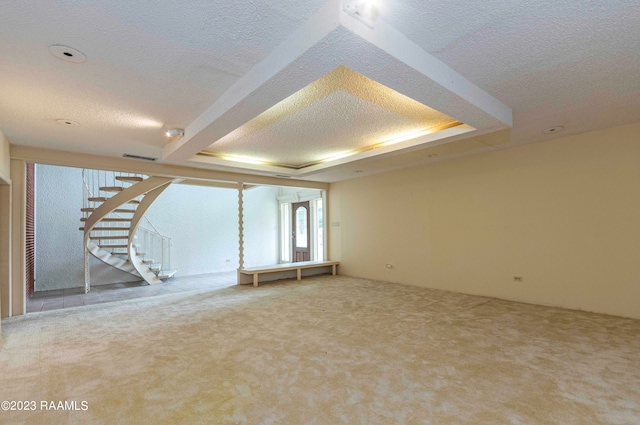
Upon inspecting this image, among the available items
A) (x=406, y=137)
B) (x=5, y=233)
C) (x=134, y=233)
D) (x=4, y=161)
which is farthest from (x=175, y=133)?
(x=134, y=233)

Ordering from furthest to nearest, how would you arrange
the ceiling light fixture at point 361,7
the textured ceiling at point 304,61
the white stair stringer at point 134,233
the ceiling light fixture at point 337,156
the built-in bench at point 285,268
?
the built-in bench at point 285,268 < the white stair stringer at point 134,233 < the ceiling light fixture at point 337,156 < the textured ceiling at point 304,61 < the ceiling light fixture at point 361,7

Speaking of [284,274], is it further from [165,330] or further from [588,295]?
[588,295]

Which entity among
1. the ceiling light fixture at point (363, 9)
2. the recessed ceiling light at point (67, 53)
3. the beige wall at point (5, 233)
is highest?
the recessed ceiling light at point (67, 53)

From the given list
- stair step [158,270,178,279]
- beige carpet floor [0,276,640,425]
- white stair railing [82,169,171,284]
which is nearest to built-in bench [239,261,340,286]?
beige carpet floor [0,276,640,425]

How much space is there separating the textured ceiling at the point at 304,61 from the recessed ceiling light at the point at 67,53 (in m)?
0.05

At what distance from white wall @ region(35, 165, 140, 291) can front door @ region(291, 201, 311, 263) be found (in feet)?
16.9

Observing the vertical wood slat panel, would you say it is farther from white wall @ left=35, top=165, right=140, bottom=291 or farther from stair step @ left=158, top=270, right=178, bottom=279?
stair step @ left=158, top=270, right=178, bottom=279

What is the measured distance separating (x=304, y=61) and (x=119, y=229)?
6.06 metres

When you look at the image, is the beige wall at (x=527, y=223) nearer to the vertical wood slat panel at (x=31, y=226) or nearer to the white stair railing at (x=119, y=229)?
the white stair railing at (x=119, y=229)

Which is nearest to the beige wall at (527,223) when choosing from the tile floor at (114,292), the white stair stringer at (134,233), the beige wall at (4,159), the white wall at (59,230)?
the tile floor at (114,292)

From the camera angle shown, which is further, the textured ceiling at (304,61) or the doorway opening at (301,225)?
the doorway opening at (301,225)

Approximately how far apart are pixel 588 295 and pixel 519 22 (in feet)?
12.9

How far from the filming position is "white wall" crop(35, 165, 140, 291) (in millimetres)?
6375

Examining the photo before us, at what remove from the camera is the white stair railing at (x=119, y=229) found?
6387 mm
